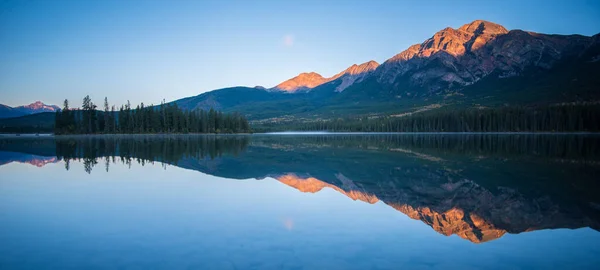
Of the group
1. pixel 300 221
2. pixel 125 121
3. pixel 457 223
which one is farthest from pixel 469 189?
pixel 125 121

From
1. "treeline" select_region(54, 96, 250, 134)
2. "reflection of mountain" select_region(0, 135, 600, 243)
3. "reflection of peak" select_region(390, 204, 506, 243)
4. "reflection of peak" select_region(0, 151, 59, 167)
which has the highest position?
"treeline" select_region(54, 96, 250, 134)

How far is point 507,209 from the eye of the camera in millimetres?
13492

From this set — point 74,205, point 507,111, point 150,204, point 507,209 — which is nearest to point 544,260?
point 507,209

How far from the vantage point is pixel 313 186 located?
18891 millimetres

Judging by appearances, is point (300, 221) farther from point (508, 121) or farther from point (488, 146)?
point (508, 121)

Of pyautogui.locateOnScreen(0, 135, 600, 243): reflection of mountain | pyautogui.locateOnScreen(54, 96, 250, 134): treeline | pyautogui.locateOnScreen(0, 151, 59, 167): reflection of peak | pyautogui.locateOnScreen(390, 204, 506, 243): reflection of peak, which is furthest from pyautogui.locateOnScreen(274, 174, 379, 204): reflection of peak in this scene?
pyautogui.locateOnScreen(54, 96, 250, 134): treeline

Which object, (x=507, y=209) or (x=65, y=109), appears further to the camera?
(x=65, y=109)

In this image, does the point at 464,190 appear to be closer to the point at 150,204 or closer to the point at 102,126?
the point at 150,204

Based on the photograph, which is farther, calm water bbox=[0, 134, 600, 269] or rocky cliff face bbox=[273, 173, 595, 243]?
rocky cliff face bbox=[273, 173, 595, 243]

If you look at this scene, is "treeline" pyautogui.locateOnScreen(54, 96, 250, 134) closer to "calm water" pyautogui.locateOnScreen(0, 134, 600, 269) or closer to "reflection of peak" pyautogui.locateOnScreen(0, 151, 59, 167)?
"reflection of peak" pyautogui.locateOnScreen(0, 151, 59, 167)

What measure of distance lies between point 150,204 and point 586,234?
14617mm

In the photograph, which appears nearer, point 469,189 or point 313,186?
point 469,189

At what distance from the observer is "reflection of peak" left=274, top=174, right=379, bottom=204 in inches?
632

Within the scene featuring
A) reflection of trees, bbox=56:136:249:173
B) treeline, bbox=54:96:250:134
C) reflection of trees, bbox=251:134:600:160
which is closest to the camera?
reflection of trees, bbox=56:136:249:173
